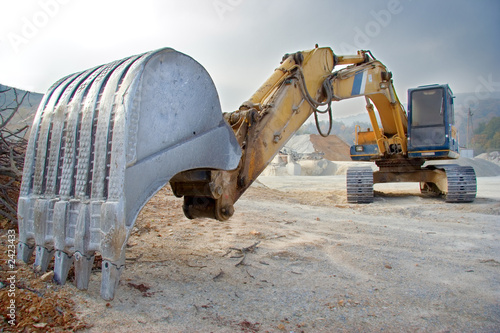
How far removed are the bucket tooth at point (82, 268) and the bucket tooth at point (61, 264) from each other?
0.12 meters

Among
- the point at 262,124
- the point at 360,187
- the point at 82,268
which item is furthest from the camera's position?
the point at 360,187

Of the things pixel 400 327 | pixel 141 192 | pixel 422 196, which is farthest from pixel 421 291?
pixel 422 196

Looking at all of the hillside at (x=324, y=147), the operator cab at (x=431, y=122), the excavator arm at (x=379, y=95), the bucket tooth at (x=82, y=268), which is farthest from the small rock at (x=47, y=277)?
the hillside at (x=324, y=147)

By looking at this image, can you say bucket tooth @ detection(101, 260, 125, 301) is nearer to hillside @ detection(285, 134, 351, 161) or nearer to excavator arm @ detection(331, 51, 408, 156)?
excavator arm @ detection(331, 51, 408, 156)

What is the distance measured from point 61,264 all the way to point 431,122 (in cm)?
A: 776

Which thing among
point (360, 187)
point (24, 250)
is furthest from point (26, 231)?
point (360, 187)

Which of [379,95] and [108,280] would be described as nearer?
[108,280]

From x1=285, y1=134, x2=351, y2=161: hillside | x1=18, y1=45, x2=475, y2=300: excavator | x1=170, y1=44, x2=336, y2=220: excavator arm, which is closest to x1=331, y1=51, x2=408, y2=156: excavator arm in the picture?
x1=170, y1=44, x2=336, y2=220: excavator arm

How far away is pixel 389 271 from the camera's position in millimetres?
2932

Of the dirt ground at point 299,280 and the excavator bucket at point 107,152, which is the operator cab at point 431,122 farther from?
the excavator bucket at point 107,152

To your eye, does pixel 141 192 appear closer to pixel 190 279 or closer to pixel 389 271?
pixel 190 279

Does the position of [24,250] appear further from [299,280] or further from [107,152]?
[299,280]

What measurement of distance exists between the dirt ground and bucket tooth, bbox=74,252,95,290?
0.15 metres

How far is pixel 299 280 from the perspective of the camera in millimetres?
2654
